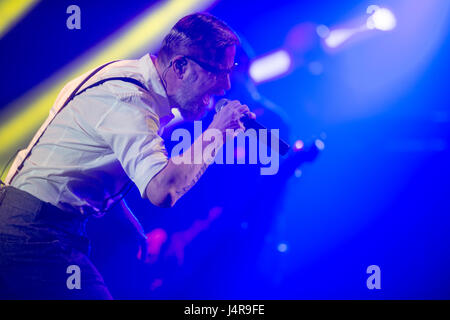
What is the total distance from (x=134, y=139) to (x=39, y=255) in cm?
52

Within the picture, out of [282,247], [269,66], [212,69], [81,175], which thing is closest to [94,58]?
[212,69]

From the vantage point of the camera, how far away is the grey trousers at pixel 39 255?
64.1 inches

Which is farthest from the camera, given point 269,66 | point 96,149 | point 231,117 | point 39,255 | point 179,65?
point 269,66

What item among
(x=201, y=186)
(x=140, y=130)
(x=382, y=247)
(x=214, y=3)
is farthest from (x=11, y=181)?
(x=382, y=247)

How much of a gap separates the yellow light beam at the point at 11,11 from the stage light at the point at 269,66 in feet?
3.64

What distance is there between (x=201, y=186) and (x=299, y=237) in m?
0.56

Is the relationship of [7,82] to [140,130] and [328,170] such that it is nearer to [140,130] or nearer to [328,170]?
[140,130]

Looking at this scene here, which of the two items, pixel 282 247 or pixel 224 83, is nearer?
pixel 224 83

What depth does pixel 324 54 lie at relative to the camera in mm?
2389

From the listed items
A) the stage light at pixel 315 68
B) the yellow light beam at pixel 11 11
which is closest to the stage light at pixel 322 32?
the stage light at pixel 315 68

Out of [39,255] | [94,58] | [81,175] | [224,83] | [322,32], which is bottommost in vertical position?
[39,255]

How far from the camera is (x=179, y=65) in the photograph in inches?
77.5

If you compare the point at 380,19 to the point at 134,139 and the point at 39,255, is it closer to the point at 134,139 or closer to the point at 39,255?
A: the point at 134,139

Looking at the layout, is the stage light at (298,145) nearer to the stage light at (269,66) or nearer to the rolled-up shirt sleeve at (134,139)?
the stage light at (269,66)
